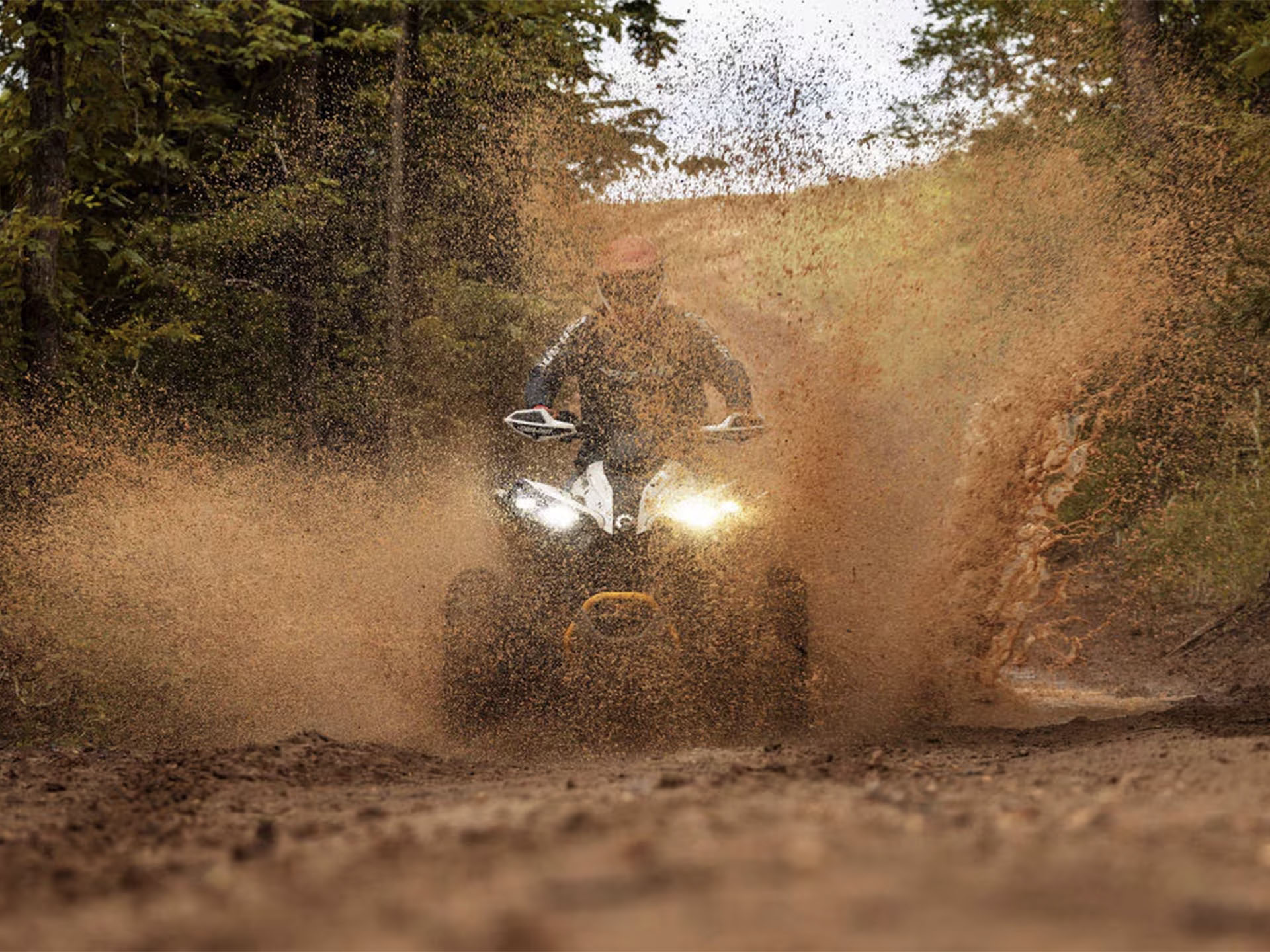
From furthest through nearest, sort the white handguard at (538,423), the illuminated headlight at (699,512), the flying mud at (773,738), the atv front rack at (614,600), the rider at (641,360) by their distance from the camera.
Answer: the rider at (641,360) → the white handguard at (538,423) → the illuminated headlight at (699,512) → the atv front rack at (614,600) → the flying mud at (773,738)

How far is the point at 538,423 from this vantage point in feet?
25.0

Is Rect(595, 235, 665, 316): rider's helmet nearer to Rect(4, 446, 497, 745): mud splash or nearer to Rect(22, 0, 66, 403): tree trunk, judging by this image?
Rect(4, 446, 497, 745): mud splash

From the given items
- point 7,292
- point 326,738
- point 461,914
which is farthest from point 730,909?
point 7,292

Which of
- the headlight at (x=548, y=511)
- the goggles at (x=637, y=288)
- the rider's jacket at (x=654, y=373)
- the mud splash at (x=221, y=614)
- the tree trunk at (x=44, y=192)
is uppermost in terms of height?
the tree trunk at (x=44, y=192)

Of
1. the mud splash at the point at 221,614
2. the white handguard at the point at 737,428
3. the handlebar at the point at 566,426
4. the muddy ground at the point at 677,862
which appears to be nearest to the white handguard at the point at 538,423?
the handlebar at the point at 566,426

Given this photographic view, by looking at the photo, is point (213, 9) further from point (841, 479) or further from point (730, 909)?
point (730, 909)

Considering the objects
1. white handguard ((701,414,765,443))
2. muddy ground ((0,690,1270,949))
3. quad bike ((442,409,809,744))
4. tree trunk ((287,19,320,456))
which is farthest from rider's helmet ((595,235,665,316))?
tree trunk ((287,19,320,456))

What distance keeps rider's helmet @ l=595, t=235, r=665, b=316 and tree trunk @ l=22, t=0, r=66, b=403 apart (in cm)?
624

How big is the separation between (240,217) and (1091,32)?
33.1 ft

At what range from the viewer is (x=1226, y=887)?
8.14 ft

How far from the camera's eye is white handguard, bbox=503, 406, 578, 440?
757 cm

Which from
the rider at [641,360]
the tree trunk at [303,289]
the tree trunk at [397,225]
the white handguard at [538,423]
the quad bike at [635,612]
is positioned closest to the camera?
the quad bike at [635,612]

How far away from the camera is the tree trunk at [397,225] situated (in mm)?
19547

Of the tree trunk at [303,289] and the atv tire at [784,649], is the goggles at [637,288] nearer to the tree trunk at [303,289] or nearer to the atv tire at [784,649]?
the atv tire at [784,649]
